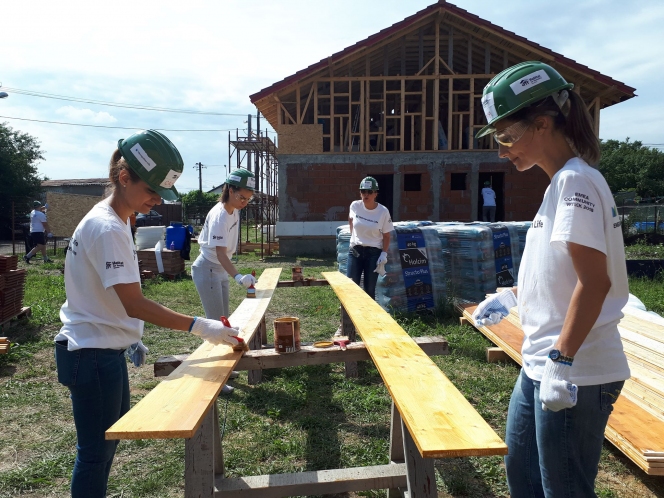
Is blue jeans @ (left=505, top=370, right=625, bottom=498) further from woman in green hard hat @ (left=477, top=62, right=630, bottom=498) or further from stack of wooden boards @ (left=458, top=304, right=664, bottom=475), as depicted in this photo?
stack of wooden boards @ (left=458, top=304, right=664, bottom=475)

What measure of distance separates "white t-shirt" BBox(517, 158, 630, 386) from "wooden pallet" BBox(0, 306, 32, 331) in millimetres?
7265

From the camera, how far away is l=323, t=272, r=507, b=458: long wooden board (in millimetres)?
1562

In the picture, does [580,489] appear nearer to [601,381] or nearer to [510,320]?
[601,381]

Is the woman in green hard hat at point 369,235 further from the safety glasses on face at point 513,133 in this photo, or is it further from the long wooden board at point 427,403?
the safety glasses on face at point 513,133

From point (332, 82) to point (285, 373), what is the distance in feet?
42.0

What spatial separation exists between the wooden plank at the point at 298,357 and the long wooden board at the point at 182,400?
113mm

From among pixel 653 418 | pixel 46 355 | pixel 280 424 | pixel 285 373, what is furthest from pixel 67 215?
pixel 653 418

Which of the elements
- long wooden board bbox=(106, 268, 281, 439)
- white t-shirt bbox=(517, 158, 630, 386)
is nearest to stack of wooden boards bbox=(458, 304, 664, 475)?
white t-shirt bbox=(517, 158, 630, 386)

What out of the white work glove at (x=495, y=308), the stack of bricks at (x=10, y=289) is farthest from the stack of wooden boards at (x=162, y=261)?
the white work glove at (x=495, y=308)

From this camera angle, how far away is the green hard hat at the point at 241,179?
439 cm

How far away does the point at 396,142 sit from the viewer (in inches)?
659

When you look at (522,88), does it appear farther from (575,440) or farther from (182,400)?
(182,400)

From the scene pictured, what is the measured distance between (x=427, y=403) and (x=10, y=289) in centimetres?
696

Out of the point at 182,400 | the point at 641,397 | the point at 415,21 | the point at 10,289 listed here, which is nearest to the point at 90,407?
the point at 182,400
